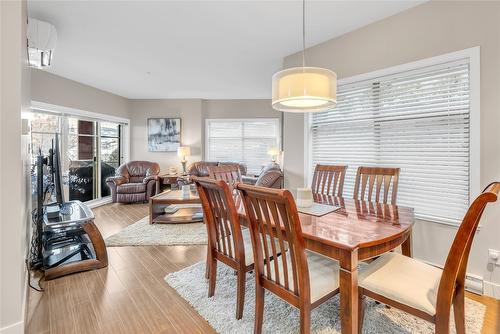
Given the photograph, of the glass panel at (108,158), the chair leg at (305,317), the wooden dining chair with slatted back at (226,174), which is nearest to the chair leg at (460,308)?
the chair leg at (305,317)

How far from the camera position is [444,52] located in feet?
7.61

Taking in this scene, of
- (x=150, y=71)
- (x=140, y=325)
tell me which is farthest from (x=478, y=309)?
(x=150, y=71)

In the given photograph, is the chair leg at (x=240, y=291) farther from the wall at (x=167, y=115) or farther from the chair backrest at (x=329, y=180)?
the wall at (x=167, y=115)

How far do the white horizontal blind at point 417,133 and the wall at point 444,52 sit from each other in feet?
0.47

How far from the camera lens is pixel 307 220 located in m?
→ 1.66

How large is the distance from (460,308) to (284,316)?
3.40 feet

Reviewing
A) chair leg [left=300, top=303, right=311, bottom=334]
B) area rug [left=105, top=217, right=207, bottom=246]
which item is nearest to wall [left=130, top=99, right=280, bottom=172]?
area rug [left=105, top=217, right=207, bottom=246]

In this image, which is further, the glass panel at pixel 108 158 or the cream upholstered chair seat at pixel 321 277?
the glass panel at pixel 108 158

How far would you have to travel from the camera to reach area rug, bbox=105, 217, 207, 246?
10.7 ft

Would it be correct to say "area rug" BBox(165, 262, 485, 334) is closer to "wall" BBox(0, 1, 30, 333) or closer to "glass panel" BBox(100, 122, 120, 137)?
"wall" BBox(0, 1, 30, 333)

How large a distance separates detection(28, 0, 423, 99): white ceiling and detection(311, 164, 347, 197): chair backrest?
165 centimetres

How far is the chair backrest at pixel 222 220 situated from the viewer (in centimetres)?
162

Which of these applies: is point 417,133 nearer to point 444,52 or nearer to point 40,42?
point 444,52

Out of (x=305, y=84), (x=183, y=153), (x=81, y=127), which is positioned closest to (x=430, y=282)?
(x=305, y=84)
